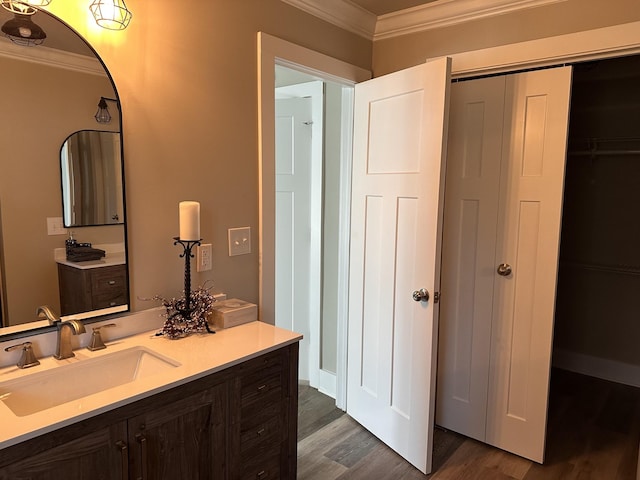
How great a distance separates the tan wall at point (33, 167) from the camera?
4.66 feet

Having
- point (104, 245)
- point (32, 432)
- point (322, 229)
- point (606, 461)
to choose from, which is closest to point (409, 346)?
point (322, 229)

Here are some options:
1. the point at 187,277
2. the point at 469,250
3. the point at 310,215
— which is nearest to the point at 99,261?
the point at 187,277

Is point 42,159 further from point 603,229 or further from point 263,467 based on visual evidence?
point 603,229

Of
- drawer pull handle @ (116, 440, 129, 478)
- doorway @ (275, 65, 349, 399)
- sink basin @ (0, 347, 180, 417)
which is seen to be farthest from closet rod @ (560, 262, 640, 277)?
drawer pull handle @ (116, 440, 129, 478)

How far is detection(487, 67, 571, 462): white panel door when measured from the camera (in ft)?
7.39

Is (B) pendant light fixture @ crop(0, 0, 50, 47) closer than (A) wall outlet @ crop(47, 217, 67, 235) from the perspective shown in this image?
Yes

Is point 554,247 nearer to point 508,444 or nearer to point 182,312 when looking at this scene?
point 508,444

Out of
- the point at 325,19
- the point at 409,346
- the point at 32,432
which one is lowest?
the point at 409,346

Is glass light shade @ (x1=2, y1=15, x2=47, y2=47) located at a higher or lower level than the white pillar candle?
higher

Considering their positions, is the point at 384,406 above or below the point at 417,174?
below

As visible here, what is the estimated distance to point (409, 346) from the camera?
7.82 ft

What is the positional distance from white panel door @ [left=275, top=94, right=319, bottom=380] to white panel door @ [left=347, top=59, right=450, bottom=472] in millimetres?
556

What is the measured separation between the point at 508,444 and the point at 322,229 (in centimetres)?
166

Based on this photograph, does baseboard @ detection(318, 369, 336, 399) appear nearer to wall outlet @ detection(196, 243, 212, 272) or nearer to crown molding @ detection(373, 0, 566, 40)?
wall outlet @ detection(196, 243, 212, 272)
